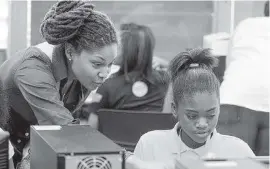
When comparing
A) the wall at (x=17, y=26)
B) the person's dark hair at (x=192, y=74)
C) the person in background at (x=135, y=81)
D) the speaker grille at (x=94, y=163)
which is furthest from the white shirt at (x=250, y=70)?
the speaker grille at (x=94, y=163)

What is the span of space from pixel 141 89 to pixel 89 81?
4.78 ft

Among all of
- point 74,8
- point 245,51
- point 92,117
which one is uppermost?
point 74,8

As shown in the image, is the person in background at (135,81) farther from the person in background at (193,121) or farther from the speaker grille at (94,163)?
Answer: the speaker grille at (94,163)

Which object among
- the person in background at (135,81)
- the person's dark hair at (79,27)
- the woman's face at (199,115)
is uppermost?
the person's dark hair at (79,27)

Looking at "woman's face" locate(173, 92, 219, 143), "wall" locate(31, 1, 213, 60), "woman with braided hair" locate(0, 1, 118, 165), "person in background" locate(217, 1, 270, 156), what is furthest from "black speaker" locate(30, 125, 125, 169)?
"wall" locate(31, 1, 213, 60)

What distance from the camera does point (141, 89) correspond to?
291cm

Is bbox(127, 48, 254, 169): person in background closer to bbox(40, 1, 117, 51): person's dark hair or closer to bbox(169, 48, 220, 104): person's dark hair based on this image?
A: bbox(169, 48, 220, 104): person's dark hair

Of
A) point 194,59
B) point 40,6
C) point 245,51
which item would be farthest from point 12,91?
point 40,6

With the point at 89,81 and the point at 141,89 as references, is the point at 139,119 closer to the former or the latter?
the point at 141,89

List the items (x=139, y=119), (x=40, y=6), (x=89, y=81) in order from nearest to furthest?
1. (x=89, y=81)
2. (x=139, y=119)
3. (x=40, y=6)

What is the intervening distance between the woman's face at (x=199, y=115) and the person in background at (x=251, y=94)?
1009mm

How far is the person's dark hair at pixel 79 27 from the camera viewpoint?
141 cm

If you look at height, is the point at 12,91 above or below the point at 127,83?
above

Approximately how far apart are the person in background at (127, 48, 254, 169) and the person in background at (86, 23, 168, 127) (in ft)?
4.36
